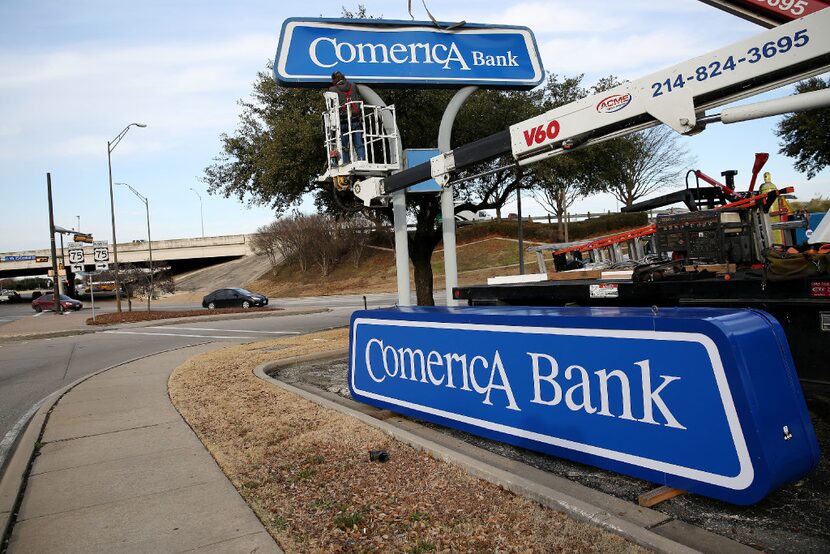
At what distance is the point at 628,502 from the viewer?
4398 millimetres

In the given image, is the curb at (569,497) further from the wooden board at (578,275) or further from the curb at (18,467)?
the curb at (18,467)

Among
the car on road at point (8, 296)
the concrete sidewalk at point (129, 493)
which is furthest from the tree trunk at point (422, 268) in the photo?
the car on road at point (8, 296)

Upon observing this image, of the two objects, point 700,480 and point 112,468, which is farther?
point 112,468

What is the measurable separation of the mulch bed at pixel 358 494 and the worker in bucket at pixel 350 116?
457 cm

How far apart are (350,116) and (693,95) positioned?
20.2 ft

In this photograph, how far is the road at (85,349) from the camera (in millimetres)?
10977

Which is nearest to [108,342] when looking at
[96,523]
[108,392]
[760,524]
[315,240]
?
[108,392]

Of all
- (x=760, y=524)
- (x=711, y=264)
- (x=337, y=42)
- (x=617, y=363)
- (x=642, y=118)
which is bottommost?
(x=760, y=524)

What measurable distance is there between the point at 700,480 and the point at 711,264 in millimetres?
3181

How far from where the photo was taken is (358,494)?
489 cm

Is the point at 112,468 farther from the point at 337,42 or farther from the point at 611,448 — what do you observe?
the point at 337,42

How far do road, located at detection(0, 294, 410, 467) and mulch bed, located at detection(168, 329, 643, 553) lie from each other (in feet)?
9.60

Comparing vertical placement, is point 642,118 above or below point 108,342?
above

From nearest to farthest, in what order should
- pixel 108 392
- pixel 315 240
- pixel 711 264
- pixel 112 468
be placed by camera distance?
pixel 112 468 → pixel 711 264 → pixel 108 392 → pixel 315 240
